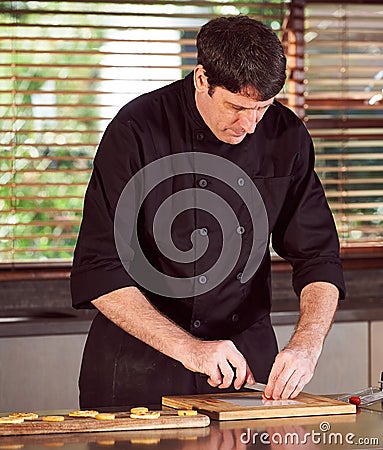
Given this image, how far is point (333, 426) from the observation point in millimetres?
1959

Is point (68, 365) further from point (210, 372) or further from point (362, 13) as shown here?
point (362, 13)

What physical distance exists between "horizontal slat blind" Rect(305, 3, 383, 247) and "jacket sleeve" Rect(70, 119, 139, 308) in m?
1.73

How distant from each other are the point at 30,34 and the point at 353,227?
140 cm

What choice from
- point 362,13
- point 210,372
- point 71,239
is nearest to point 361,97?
point 362,13

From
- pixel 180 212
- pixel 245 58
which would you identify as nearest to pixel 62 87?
pixel 180 212

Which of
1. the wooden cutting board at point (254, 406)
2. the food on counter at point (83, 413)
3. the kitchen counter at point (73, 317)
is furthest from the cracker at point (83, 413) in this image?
the kitchen counter at point (73, 317)

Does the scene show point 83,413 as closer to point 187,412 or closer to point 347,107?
point 187,412

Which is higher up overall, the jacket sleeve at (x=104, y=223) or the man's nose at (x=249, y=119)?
the man's nose at (x=249, y=119)

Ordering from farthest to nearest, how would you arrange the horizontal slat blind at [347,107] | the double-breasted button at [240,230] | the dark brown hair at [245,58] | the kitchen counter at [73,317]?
1. the horizontal slat blind at [347,107]
2. the kitchen counter at [73,317]
3. the double-breasted button at [240,230]
4. the dark brown hair at [245,58]

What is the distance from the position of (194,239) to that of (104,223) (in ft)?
0.72

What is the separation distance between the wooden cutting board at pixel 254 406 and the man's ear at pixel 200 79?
66cm

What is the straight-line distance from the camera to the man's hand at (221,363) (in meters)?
2.11

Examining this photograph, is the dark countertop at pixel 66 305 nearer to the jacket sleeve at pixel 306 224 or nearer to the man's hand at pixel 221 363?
the jacket sleeve at pixel 306 224

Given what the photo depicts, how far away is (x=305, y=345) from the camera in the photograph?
2.28 m
